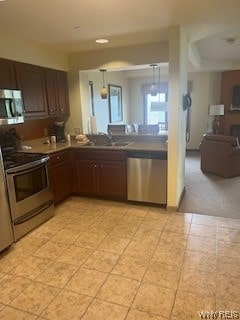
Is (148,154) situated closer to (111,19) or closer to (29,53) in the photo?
(111,19)

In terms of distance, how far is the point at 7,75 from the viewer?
3.16 m

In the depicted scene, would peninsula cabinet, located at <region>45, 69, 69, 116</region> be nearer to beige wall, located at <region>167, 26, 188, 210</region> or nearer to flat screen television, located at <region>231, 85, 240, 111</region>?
beige wall, located at <region>167, 26, 188, 210</region>

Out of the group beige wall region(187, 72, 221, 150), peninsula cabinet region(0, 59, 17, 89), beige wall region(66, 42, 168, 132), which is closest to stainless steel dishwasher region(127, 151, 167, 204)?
A: beige wall region(66, 42, 168, 132)

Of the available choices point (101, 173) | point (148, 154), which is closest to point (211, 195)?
point (148, 154)

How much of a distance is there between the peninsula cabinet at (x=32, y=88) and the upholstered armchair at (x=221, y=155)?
11.4ft

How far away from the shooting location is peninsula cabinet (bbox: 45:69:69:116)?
3.92m

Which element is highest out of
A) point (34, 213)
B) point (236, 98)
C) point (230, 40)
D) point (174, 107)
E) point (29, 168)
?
point (230, 40)

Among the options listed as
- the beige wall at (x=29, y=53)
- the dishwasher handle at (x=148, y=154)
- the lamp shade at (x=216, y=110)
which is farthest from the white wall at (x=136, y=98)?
the dishwasher handle at (x=148, y=154)

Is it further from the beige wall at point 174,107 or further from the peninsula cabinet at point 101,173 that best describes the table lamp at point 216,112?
the peninsula cabinet at point 101,173

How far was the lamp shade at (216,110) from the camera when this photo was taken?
276 inches

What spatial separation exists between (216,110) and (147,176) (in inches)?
178

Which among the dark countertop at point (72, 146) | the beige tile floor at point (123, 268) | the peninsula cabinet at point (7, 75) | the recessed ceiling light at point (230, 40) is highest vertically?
the recessed ceiling light at point (230, 40)

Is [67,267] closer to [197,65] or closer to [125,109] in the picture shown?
[197,65]

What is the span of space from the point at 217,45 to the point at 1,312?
17.1 feet
